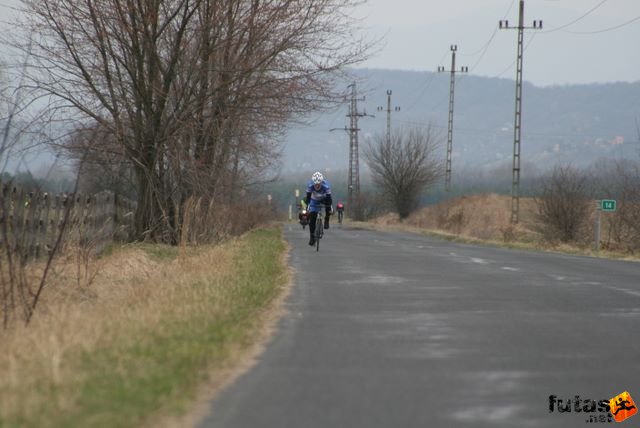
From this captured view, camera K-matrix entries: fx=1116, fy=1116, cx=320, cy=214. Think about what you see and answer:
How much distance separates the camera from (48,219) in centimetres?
1950

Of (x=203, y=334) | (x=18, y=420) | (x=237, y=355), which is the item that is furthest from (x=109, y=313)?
(x=18, y=420)

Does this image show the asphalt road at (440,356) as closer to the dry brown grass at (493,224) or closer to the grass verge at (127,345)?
the grass verge at (127,345)

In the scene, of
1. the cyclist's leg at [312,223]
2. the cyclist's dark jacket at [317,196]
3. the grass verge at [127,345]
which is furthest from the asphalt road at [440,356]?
the cyclist's leg at [312,223]

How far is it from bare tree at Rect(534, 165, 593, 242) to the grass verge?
3190 centimetres

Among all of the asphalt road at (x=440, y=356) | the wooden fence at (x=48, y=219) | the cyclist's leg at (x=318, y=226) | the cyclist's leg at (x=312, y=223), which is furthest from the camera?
the cyclist's leg at (x=318, y=226)

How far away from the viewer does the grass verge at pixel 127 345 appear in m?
7.25

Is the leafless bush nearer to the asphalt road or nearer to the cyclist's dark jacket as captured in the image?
the cyclist's dark jacket

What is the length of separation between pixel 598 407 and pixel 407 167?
3192 inches

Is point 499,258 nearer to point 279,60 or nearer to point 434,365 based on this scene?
point 279,60

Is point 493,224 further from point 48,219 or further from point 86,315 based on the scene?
point 86,315

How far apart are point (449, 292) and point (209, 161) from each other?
47.0 ft

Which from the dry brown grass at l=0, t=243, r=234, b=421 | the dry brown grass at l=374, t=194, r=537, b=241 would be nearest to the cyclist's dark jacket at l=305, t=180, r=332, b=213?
the dry brown grass at l=0, t=243, r=234, b=421

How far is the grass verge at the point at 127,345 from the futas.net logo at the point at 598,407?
2644mm

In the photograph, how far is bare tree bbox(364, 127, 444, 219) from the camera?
88438 mm
